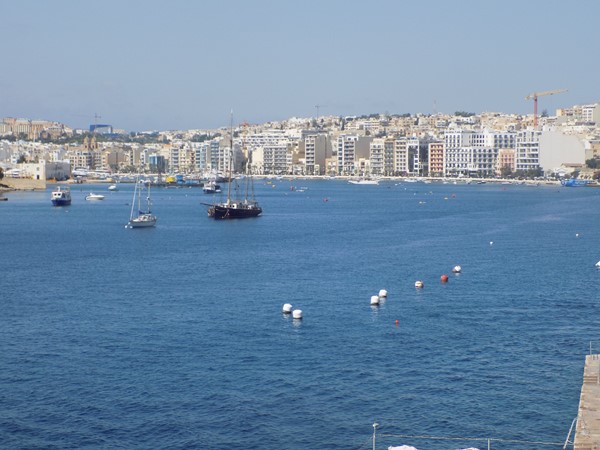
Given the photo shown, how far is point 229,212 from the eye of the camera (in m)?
45.1

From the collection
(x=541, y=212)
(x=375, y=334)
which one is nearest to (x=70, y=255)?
(x=375, y=334)

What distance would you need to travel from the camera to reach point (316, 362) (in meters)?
15.5

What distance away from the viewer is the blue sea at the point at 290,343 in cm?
1259

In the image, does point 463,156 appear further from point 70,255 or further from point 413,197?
point 70,255

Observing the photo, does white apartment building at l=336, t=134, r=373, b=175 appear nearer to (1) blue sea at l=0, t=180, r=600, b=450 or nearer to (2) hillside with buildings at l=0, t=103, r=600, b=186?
(2) hillside with buildings at l=0, t=103, r=600, b=186

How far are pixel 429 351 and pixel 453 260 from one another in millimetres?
12343

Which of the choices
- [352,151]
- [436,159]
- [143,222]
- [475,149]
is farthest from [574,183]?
[143,222]

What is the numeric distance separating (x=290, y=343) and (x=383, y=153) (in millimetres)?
98597

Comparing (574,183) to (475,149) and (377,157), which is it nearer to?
(475,149)

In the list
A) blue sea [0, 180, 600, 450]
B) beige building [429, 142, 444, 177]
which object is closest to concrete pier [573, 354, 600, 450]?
blue sea [0, 180, 600, 450]

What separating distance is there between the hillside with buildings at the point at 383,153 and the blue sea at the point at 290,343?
49649 millimetres

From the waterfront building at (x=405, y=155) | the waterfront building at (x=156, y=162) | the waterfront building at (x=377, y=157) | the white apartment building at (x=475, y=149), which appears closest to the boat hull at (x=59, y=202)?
the white apartment building at (x=475, y=149)

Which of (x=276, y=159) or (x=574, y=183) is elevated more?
(x=276, y=159)

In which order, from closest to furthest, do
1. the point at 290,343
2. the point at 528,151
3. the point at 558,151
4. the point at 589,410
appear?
the point at 589,410
the point at 290,343
the point at 558,151
the point at 528,151
